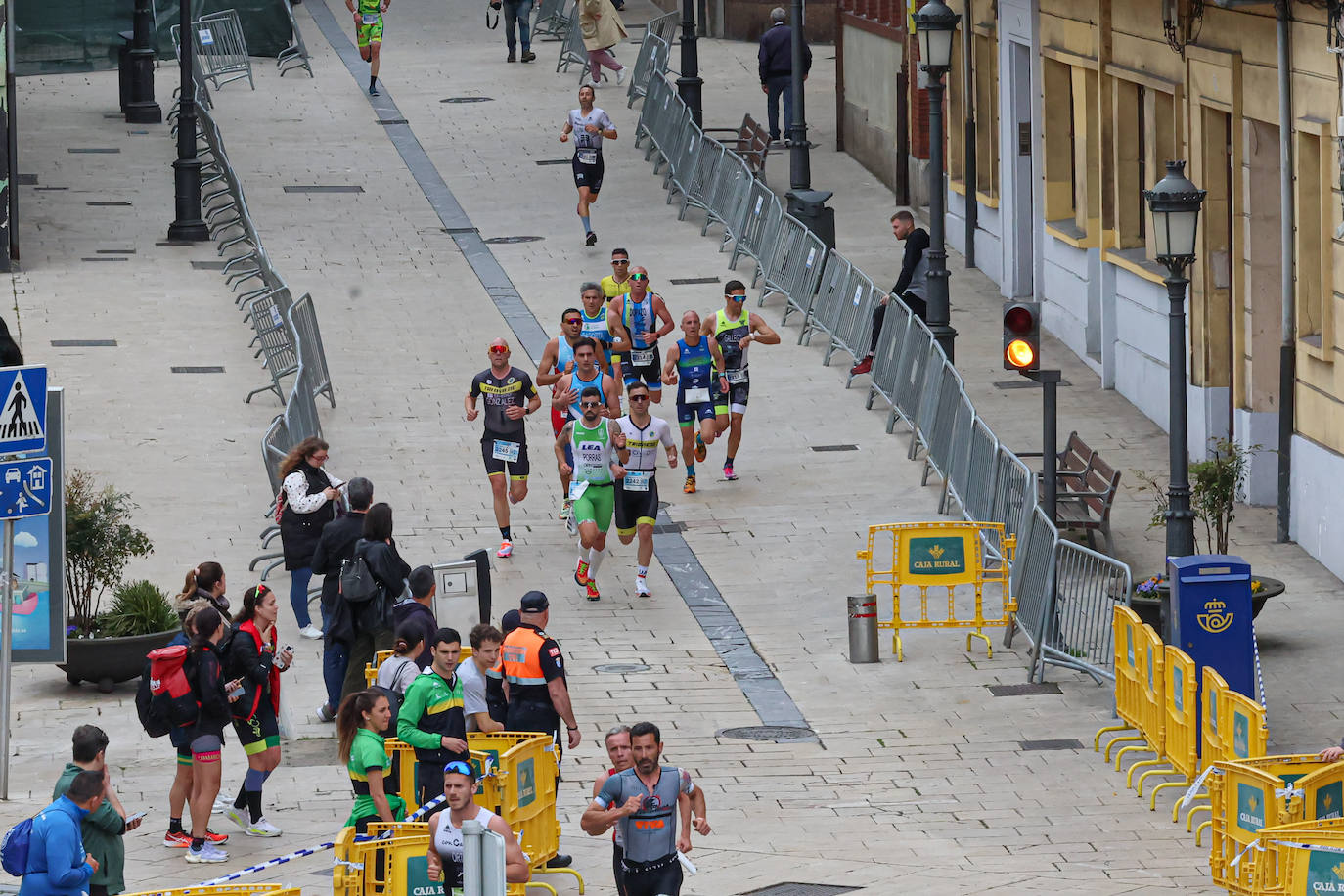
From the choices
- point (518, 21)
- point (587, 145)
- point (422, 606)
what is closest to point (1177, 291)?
point (422, 606)

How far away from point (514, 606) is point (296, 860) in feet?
16.5

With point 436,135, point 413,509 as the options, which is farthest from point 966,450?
point 436,135

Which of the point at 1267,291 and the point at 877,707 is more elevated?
the point at 1267,291

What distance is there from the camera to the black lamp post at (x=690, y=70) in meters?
34.9

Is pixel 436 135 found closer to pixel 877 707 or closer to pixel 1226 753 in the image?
pixel 877 707

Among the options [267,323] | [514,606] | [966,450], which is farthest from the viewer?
[267,323]

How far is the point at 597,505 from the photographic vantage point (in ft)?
60.3

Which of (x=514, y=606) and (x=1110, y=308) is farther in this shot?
(x=1110, y=308)

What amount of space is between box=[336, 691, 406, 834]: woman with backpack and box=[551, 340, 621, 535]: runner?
647 cm

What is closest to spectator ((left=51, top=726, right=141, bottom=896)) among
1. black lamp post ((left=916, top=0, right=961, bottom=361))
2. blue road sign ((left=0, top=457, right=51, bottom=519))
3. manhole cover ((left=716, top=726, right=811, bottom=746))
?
blue road sign ((left=0, top=457, right=51, bottom=519))

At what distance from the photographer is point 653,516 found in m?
Result: 18.3

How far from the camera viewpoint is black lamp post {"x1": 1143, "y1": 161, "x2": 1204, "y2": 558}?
629 inches

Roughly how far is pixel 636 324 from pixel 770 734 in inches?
282

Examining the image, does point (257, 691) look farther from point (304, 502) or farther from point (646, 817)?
point (304, 502)
